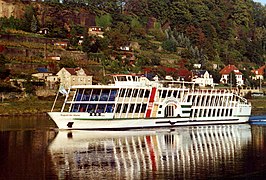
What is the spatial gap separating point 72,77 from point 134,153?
150 ft

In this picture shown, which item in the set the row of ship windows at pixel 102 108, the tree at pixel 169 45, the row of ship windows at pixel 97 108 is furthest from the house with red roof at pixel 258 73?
the row of ship windows at pixel 97 108

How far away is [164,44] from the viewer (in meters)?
106

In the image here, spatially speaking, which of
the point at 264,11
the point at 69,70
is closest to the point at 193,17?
the point at 264,11

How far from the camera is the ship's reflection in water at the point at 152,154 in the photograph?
25469 mm

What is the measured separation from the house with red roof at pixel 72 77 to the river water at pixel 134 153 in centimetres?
3075

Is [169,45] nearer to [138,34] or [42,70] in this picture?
[138,34]

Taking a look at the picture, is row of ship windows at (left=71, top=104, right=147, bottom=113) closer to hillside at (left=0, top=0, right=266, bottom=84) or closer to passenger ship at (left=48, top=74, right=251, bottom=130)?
passenger ship at (left=48, top=74, right=251, bottom=130)

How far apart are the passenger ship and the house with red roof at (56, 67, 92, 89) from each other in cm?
2979

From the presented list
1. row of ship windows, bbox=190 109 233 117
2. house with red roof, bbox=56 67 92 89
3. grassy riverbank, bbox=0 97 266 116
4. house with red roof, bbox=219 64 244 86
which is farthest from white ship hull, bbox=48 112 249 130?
house with red roof, bbox=219 64 244 86

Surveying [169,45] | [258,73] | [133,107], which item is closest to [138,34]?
[169,45]

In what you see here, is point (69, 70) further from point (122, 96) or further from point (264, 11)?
point (264, 11)

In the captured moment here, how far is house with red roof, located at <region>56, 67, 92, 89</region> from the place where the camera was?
75875 mm

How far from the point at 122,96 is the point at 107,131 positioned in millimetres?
3029

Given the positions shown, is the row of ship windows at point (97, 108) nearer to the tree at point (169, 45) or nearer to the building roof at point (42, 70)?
the building roof at point (42, 70)
